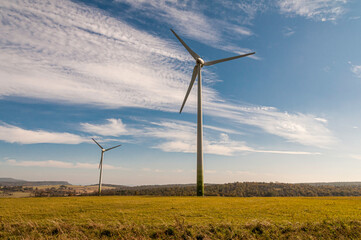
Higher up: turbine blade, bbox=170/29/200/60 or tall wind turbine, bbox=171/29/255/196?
turbine blade, bbox=170/29/200/60

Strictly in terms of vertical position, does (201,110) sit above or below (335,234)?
above

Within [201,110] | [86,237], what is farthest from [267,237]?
[201,110]

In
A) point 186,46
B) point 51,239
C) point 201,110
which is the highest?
point 186,46

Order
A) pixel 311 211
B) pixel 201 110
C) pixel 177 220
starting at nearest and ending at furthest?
pixel 177 220
pixel 311 211
pixel 201 110

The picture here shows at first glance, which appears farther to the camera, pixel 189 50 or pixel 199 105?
pixel 189 50

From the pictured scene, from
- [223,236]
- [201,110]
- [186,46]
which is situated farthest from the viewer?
[186,46]

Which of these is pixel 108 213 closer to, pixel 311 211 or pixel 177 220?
pixel 177 220

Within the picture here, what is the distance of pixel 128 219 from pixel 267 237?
926 cm

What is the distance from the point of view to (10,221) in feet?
53.0

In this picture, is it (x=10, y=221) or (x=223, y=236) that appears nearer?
(x=223, y=236)

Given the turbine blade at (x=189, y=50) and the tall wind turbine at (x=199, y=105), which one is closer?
the tall wind turbine at (x=199, y=105)

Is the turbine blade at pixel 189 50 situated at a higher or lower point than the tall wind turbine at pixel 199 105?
higher

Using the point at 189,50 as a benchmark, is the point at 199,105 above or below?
below

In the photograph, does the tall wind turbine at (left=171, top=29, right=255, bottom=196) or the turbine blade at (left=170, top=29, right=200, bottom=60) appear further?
the turbine blade at (left=170, top=29, right=200, bottom=60)
